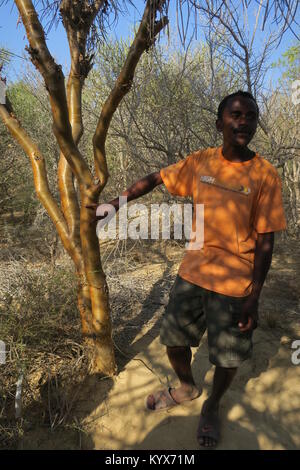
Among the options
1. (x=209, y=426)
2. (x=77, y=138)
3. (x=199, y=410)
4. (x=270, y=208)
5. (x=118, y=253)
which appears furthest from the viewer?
(x=118, y=253)

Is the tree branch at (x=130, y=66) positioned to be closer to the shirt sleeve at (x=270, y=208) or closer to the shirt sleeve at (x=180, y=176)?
the shirt sleeve at (x=180, y=176)

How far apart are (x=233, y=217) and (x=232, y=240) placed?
0.38ft

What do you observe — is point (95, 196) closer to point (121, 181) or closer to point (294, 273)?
point (294, 273)

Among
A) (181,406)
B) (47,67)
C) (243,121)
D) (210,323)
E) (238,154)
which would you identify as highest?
(47,67)

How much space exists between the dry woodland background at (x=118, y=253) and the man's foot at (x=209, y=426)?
2.25ft

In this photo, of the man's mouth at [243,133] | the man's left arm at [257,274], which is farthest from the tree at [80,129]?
the man's left arm at [257,274]

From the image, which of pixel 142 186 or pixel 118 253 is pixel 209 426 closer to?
pixel 142 186

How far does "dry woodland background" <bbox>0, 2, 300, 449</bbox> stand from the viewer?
229 centimetres

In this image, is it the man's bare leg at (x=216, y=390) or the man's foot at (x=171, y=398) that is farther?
the man's foot at (x=171, y=398)

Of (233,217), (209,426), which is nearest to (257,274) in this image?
(233,217)

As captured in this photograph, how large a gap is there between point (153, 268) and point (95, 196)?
9.35ft

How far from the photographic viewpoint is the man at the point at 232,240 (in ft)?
5.75

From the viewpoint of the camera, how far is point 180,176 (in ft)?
6.60
